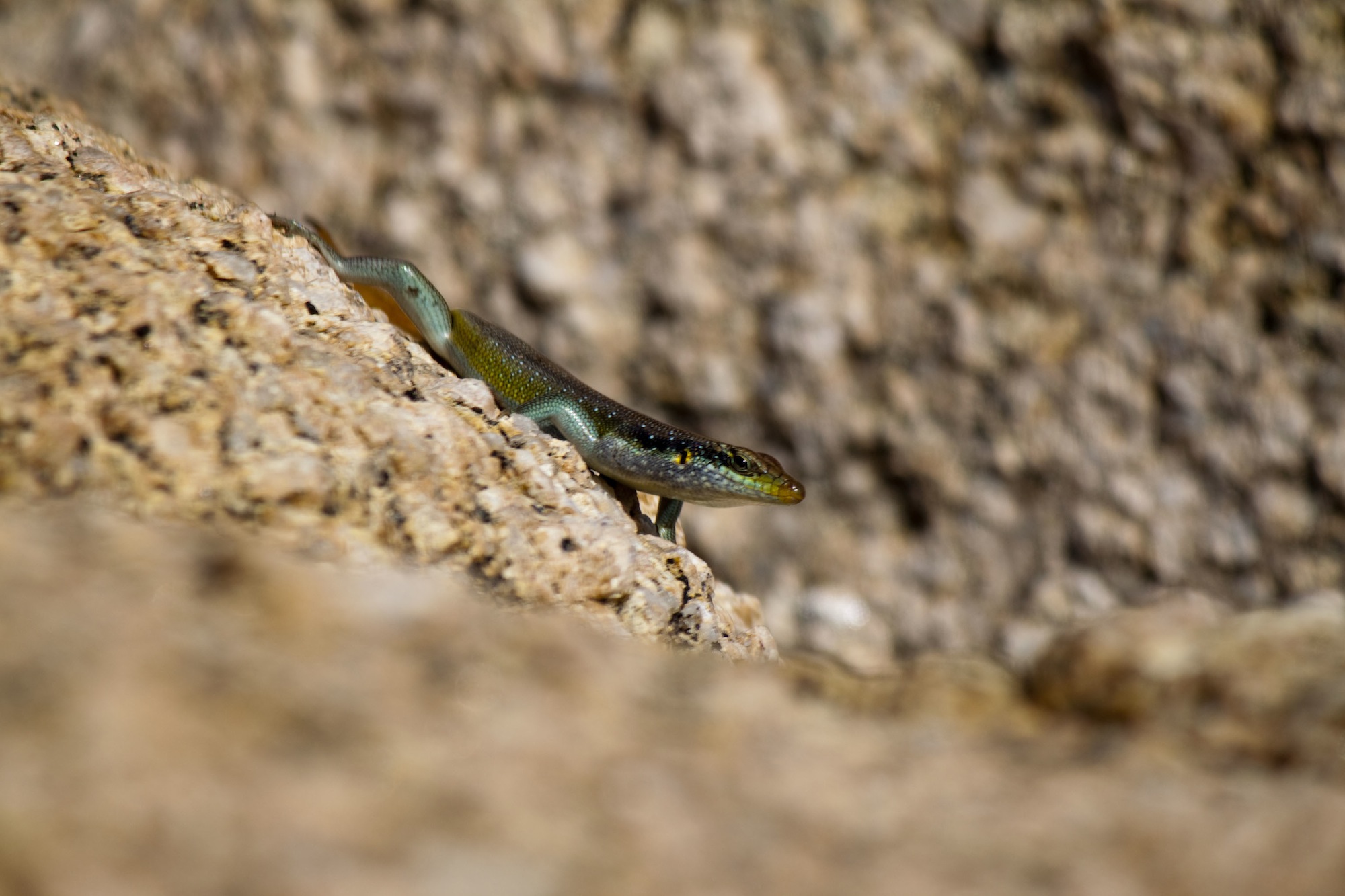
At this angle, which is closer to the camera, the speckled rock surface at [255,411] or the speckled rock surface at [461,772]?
the speckled rock surface at [461,772]

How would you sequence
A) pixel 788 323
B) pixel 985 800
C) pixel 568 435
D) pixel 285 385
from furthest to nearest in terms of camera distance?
pixel 788 323 < pixel 568 435 < pixel 285 385 < pixel 985 800

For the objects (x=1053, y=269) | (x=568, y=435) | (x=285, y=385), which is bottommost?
(x=285, y=385)

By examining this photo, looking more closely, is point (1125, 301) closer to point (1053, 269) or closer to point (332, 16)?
point (1053, 269)

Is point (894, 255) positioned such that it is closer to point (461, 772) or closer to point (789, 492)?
point (789, 492)

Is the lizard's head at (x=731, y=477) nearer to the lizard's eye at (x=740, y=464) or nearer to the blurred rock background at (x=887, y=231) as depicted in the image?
the lizard's eye at (x=740, y=464)

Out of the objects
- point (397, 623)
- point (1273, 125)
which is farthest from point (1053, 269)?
point (397, 623)

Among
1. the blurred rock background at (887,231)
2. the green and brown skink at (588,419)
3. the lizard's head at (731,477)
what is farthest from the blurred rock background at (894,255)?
the lizard's head at (731,477)
